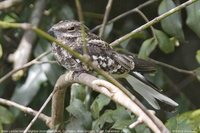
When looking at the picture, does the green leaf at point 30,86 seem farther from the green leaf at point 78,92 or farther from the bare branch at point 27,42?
the green leaf at point 78,92

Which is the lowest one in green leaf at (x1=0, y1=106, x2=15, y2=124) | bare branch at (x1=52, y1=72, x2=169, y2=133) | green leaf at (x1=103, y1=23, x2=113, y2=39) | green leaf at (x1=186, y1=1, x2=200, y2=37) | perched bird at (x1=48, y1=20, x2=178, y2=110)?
bare branch at (x1=52, y1=72, x2=169, y2=133)

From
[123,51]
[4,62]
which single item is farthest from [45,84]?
[123,51]

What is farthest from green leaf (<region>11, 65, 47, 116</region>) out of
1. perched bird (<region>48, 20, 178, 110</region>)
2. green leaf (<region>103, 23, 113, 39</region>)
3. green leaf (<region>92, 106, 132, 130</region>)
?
green leaf (<region>92, 106, 132, 130</region>)

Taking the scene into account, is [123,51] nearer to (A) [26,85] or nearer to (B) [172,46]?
(B) [172,46]

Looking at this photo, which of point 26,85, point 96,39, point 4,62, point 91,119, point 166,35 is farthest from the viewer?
point 4,62

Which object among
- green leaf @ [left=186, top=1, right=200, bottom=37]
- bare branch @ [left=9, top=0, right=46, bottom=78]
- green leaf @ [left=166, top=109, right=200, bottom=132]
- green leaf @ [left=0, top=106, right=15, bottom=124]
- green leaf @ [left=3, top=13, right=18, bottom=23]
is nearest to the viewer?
green leaf @ [left=166, top=109, right=200, bottom=132]

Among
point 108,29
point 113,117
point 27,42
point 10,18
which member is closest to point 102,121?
point 113,117

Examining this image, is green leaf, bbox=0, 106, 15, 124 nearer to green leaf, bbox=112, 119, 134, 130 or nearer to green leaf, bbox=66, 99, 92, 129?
green leaf, bbox=66, 99, 92, 129
